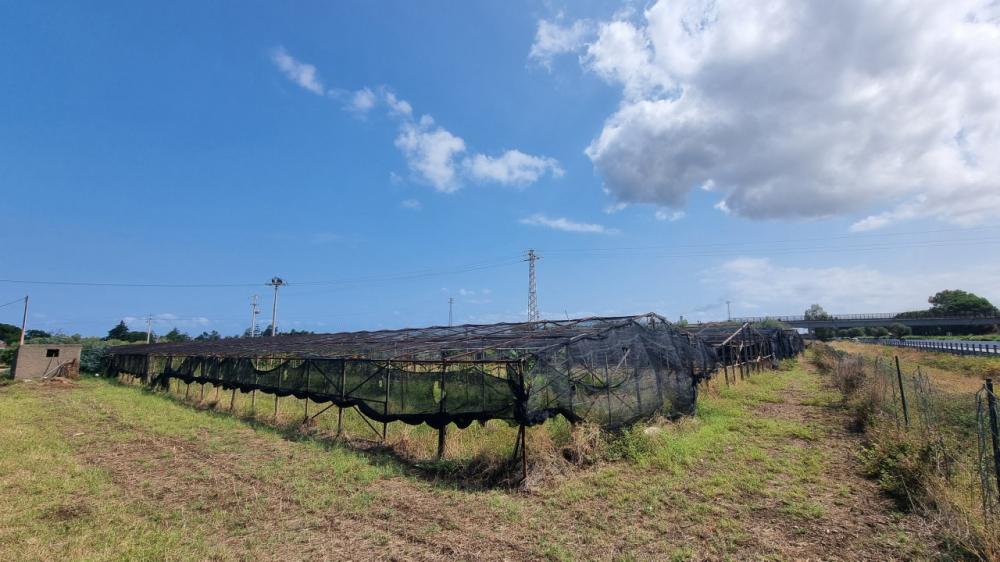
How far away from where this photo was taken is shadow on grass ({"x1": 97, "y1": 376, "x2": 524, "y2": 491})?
8102 millimetres

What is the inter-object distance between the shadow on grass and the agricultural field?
0.05 metres

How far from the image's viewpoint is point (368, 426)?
12.1m

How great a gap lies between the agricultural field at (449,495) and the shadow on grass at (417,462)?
0.05 m

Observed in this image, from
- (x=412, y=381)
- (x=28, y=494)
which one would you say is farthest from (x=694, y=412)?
(x=28, y=494)

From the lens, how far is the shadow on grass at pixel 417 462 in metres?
8.10

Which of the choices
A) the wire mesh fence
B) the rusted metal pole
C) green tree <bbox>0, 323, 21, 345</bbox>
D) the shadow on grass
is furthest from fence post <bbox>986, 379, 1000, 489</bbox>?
green tree <bbox>0, 323, 21, 345</bbox>

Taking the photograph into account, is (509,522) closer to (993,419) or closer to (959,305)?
(993,419)

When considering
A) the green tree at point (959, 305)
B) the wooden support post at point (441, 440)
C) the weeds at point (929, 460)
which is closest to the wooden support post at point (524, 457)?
the wooden support post at point (441, 440)

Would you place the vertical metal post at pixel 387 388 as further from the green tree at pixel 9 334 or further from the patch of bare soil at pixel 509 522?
the green tree at pixel 9 334

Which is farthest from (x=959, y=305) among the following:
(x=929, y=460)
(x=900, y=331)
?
(x=929, y=460)

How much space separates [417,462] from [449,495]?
78.1 inches

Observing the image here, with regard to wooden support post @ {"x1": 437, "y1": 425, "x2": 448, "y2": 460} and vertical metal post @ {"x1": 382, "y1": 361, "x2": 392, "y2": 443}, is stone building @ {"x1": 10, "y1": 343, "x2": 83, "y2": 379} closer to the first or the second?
vertical metal post @ {"x1": 382, "y1": 361, "x2": 392, "y2": 443}

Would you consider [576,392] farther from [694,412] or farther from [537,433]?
[694,412]

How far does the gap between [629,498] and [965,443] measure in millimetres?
7154
